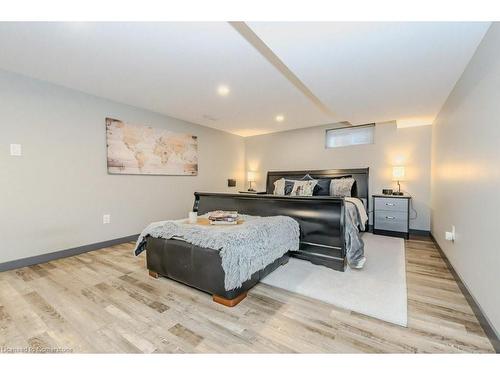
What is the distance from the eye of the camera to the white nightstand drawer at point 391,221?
3834mm

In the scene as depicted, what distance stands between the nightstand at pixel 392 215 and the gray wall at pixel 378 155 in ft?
1.24

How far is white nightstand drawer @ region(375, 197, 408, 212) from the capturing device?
3799mm

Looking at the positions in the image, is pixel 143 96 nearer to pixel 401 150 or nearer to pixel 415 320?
pixel 415 320

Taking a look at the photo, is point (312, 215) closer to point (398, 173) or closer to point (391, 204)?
point (391, 204)

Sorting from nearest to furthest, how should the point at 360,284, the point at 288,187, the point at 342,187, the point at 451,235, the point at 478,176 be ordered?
the point at 478,176 → the point at 360,284 → the point at 451,235 → the point at 342,187 → the point at 288,187

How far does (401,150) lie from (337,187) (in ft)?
4.46

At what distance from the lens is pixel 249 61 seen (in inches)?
87.4

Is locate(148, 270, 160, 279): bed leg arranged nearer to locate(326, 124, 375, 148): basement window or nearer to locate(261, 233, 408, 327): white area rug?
locate(261, 233, 408, 327): white area rug

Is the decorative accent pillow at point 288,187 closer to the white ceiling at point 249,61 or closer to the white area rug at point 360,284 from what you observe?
the white ceiling at point 249,61

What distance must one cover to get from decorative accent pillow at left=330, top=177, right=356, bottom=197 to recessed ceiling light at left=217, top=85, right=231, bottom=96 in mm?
2518

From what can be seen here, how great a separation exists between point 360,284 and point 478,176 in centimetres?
128

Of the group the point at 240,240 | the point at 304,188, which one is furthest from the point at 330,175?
the point at 240,240

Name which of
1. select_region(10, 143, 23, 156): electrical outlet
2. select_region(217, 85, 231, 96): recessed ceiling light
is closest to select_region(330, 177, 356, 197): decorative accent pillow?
select_region(217, 85, 231, 96): recessed ceiling light

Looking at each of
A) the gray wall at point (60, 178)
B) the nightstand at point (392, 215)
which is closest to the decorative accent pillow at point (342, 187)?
the nightstand at point (392, 215)
